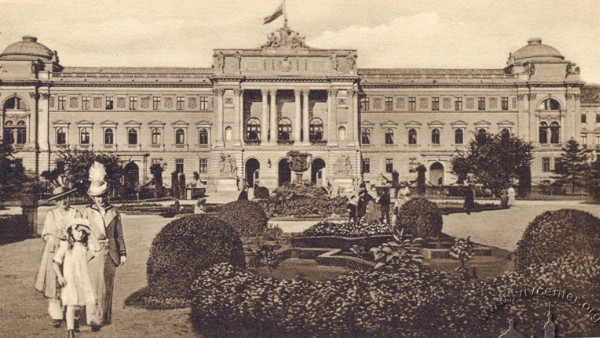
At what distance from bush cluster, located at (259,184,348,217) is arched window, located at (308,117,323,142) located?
26.1 metres

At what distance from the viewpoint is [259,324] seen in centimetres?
872

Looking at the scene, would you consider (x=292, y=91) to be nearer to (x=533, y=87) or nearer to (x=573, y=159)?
(x=533, y=87)

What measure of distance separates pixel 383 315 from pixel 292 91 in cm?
4245

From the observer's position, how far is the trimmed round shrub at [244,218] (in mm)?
15810

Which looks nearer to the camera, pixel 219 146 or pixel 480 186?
pixel 480 186

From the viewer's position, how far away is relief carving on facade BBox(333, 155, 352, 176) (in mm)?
45375

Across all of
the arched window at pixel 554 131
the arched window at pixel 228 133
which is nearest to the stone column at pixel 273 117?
the arched window at pixel 228 133

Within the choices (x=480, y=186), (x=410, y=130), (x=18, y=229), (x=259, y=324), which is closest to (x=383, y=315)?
(x=259, y=324)

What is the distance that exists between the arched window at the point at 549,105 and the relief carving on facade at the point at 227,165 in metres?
24.6

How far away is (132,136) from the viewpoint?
3544 cm

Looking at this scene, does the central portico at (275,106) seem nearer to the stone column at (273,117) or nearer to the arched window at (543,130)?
the stone column at (273,117)

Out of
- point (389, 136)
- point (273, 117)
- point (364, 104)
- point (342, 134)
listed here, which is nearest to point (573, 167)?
point (342, 134)

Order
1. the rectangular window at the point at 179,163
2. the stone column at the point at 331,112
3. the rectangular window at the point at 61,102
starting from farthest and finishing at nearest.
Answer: the stone column at the point at 331,112 < the rectangular window at the point at 179,163 < the rectangular window at the point at 61,102

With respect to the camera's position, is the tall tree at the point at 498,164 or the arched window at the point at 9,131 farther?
the tall tree at the point at 498,164
